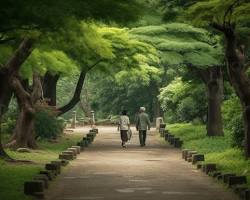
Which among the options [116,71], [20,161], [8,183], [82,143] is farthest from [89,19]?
[116,71]

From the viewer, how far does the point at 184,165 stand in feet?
67.6

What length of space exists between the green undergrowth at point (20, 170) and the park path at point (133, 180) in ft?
2.61

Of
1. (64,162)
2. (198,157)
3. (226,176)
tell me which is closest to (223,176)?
(226,176)

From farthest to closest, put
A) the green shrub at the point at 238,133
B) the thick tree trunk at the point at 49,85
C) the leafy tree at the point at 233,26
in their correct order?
the thick tree trunk at the point at 49,85
the green shrub at the point at 238,133
the leafy tree at the point at 233,26

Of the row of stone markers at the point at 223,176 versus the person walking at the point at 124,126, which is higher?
the person walking at the point at 124,126

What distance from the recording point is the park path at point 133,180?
44.7ft

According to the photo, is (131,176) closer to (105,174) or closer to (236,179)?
(105,174)

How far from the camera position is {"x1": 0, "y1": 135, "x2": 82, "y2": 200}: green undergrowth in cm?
1353

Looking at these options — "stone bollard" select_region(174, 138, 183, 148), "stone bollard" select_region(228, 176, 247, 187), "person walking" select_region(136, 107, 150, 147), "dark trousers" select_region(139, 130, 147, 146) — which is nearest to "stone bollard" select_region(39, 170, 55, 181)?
"stone bollard" select_region(228, 176, 247, 187)

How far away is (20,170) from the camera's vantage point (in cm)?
1770

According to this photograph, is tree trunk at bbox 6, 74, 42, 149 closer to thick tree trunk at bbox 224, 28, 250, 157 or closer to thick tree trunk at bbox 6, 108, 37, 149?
thick tree trunk at bbox 6, 108, 37, 149

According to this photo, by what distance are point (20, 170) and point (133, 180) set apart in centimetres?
351

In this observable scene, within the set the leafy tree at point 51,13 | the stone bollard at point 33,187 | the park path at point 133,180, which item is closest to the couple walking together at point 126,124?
the park path at point 133,180

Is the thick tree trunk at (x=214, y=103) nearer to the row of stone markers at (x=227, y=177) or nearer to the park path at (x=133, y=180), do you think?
the park path at (x=133, y=180)
